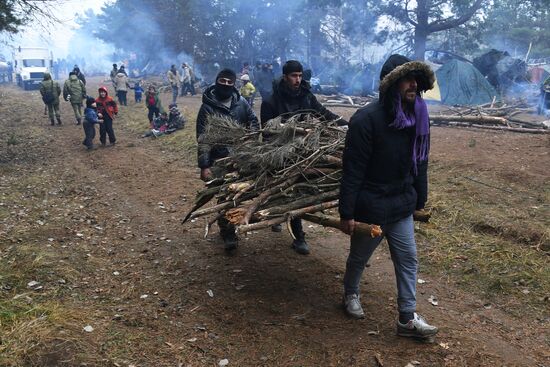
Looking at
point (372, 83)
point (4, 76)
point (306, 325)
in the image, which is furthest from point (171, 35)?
point (306, 325)

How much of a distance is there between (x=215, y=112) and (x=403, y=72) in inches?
101

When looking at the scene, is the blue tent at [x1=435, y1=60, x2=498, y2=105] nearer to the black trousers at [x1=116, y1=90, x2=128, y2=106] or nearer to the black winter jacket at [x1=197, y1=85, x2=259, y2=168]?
the black trousers at [x1=116, y1=90, x2=128, y2=106]

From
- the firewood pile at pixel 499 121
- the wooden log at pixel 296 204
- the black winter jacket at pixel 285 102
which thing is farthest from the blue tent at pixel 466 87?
the wooden log at pixel 296 204

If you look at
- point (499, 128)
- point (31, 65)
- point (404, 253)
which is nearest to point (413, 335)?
point (404, 253)

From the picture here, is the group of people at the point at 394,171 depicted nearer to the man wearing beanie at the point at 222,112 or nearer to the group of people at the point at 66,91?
the man wearing beanie at the point at 222,112

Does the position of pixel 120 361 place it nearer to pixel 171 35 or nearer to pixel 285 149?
pixel 285 149

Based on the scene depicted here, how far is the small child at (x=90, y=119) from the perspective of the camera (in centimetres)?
1220

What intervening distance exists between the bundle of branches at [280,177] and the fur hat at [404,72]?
1.01 metres

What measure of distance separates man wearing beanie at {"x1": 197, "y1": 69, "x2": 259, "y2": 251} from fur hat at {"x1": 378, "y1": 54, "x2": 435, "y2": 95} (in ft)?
6.83

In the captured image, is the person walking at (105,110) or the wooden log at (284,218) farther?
the person walking at (105,110)

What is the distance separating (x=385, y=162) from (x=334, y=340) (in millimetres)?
1498

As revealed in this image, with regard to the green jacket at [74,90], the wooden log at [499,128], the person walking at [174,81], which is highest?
the person walking at [174,81]

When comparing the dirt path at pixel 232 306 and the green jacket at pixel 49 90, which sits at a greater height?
the green jacket at pixel 49 90

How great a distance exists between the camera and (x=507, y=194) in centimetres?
708
